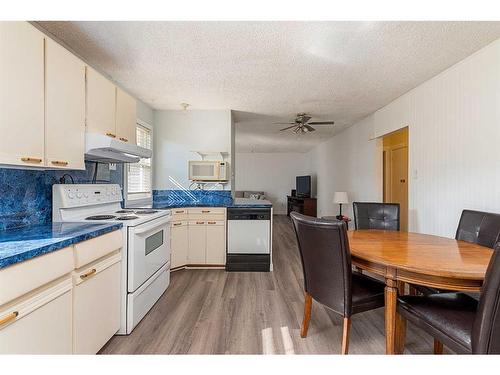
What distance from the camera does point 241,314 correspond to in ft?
7.24

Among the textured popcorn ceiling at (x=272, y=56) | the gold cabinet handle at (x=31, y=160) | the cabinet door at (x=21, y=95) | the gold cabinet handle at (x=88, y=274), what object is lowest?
the gold cabinet handle at (x=88, y=274)

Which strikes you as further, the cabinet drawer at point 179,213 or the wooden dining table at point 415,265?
the cabinet drawer at point 179,213

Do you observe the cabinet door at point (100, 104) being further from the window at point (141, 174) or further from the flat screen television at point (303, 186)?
the flat screen television at point (303, 186)

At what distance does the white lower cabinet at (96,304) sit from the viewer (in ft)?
4.62

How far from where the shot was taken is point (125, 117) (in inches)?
97.0

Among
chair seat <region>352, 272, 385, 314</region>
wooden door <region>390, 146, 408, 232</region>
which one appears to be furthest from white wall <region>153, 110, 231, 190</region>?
wooden door <region>390, 146, 408, 232</region>

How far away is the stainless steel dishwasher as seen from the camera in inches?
133

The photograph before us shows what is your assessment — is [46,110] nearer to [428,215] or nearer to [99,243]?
[99,243]

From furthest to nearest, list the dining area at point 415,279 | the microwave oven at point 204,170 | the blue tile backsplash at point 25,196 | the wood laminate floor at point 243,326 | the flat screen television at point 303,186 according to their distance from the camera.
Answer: the flat screen television at point 303,186 < the microwave oven at point 204,170 < the wood laminate floor at point 243,326 < the blue tile backsplash at point 25,196 < the dining area at point 415,279

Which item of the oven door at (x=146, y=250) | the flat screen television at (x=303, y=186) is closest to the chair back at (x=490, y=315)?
the oven door at (x=146, y=250)

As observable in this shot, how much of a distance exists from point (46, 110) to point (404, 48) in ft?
8.87

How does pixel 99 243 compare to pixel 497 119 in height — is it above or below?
below

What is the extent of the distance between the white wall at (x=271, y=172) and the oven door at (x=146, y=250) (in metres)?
6.91
